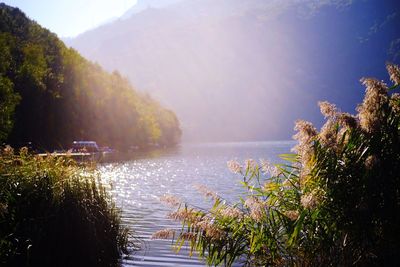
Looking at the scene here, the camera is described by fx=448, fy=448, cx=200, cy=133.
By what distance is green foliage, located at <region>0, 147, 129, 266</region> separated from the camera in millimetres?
12008

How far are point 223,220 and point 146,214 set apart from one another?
871 inches

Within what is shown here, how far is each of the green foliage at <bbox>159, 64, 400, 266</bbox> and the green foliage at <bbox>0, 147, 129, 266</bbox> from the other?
554 cm

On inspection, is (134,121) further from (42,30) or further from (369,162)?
(369,162)

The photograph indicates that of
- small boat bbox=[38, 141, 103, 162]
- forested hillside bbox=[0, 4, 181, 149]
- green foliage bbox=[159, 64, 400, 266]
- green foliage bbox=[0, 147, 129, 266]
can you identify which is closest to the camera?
green foliage bbox=[159, 64, 400, 266]

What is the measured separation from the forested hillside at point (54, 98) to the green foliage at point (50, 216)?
1691 inches

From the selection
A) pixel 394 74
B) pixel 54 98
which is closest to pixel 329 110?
pixel 394 74

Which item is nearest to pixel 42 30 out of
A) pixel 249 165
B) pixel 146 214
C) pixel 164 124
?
pixel 164 124

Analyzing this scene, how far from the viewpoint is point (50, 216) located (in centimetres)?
1250

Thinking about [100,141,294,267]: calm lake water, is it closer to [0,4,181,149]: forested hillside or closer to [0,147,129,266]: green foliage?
[0,147,129,266]: green foliage

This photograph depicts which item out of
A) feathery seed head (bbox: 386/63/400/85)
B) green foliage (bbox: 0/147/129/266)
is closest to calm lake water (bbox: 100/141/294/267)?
green foliage (bbox: 0/147/129/266)

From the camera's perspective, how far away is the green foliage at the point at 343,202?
7402mm

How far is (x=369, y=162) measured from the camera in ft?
23.4

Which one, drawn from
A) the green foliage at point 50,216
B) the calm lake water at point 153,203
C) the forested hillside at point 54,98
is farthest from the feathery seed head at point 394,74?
the forested hillside at point 54,98

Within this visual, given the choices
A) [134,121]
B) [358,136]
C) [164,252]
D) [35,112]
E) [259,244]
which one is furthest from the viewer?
[134,121]
